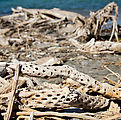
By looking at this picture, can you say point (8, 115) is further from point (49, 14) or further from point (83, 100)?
point (49, 14)

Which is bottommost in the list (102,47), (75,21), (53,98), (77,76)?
(53,98)

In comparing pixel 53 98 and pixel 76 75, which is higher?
pixel 76 75

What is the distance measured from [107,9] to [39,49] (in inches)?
113

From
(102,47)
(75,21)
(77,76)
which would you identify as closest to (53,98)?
(77,76)

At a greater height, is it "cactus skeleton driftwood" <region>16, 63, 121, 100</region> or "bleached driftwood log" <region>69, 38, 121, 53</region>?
"bleached driftwood log" <region>69, 38, 121, 53</region>

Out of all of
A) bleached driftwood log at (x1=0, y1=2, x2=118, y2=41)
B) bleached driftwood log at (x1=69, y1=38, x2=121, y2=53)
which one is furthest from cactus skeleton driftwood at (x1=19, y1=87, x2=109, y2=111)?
bleached driftwood log at (x1=0, y1=2, x2=118, y2=41)

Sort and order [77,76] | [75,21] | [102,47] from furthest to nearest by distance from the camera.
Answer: [75,21], [102,47], [77,76]

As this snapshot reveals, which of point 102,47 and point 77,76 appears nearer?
point 77,76

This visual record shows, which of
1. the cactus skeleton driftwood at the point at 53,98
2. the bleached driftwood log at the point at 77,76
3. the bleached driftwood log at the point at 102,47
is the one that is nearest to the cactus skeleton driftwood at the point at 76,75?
the bleached driftwood log at the point at 77,76

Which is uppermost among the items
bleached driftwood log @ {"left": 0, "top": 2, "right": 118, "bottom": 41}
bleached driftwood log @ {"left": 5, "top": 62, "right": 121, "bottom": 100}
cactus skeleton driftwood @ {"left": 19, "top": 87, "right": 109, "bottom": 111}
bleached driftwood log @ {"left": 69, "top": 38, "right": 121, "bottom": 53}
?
bleached driftwood log @ {"left": 0, "top": 2, "right": 118, "bottom": 41}

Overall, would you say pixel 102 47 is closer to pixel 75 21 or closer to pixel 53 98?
pixel 75 21

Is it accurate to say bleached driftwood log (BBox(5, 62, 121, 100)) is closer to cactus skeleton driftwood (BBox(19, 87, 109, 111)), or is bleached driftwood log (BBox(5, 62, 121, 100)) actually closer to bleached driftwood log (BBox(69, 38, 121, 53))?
cactus skeleton driftwood (BBox(19, 87, 109, 111))

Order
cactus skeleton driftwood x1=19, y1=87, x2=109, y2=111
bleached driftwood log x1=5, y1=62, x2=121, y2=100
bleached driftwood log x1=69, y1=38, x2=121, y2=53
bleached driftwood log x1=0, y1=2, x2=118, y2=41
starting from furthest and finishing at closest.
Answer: bleached driftwood log x1=0, y1=2, x2=118, y2=41 < bleached driftwood log x1=69, y1=38, x2=121, y2=53 < bleached driftwood log x1=5, y1=62, x2=121, y2=100 < cactus skeleton driftwood x1=19, y1=87, x2=109, y2=111

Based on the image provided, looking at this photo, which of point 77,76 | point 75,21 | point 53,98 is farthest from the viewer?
point 75,21
